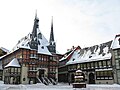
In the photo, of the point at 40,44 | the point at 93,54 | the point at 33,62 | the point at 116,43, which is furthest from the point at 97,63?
the point at 40,44

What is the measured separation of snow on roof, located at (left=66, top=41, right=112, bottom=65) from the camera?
4552cm

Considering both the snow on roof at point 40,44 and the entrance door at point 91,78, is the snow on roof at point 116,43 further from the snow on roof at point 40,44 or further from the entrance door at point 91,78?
the snow on roof at point 40,44

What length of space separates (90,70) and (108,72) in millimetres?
6094

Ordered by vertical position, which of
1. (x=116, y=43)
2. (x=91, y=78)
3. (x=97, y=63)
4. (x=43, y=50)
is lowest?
(x=91, y=78)

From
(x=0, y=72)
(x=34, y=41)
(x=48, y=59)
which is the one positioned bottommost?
(x=0, y=72)

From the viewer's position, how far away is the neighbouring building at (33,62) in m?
45.8

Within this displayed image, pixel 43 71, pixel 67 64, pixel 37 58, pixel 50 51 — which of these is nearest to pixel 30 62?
pixel 37 58

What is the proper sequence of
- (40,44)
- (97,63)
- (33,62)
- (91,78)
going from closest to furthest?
(97,63), (91,78), (33,62), (40,44)

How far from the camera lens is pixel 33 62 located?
4828 centimetres

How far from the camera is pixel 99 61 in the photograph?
151 ft

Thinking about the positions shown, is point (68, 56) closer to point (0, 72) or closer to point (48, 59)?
point (48, 59)

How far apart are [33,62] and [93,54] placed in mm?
17754

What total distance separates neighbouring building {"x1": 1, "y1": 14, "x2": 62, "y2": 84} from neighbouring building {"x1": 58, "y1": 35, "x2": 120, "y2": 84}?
556cm

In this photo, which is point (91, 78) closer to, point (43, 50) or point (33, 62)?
point (43, 50)
